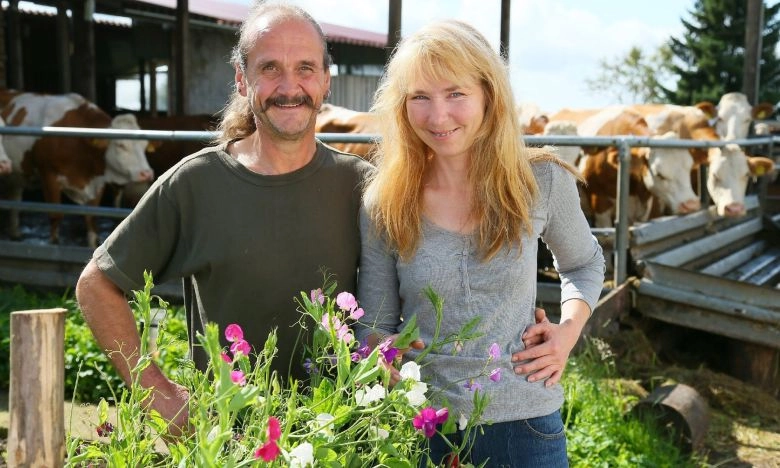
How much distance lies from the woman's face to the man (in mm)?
304

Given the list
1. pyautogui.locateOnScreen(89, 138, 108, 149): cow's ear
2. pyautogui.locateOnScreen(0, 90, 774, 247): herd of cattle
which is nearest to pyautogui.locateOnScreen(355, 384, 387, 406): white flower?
pyautogui.locateOnScreen(0, 90, 774, 247): herd of cattle

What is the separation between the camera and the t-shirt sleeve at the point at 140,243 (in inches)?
85.0

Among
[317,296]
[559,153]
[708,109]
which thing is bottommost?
[317,296]

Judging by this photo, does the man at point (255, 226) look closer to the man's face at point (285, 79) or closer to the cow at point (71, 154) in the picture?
the man's face at point (285, 79)

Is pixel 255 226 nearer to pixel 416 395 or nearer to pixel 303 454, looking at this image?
pixel 416 395

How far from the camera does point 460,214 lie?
2129mm

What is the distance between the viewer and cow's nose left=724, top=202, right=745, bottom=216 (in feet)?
27.2

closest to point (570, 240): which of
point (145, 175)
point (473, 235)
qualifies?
point (473, 235)

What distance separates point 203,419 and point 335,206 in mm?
1205

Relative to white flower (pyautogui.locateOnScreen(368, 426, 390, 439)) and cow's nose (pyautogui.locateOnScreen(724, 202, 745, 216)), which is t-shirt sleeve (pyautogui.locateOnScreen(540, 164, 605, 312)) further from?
cow's nose (pyautogui.locateOnScreen(724, 202, 745, 216))

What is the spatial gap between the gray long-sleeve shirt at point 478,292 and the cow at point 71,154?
7.33 metres

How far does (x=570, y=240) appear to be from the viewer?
218cm

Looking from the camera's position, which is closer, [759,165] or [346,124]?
[346,124]

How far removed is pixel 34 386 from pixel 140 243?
0.81 meters
